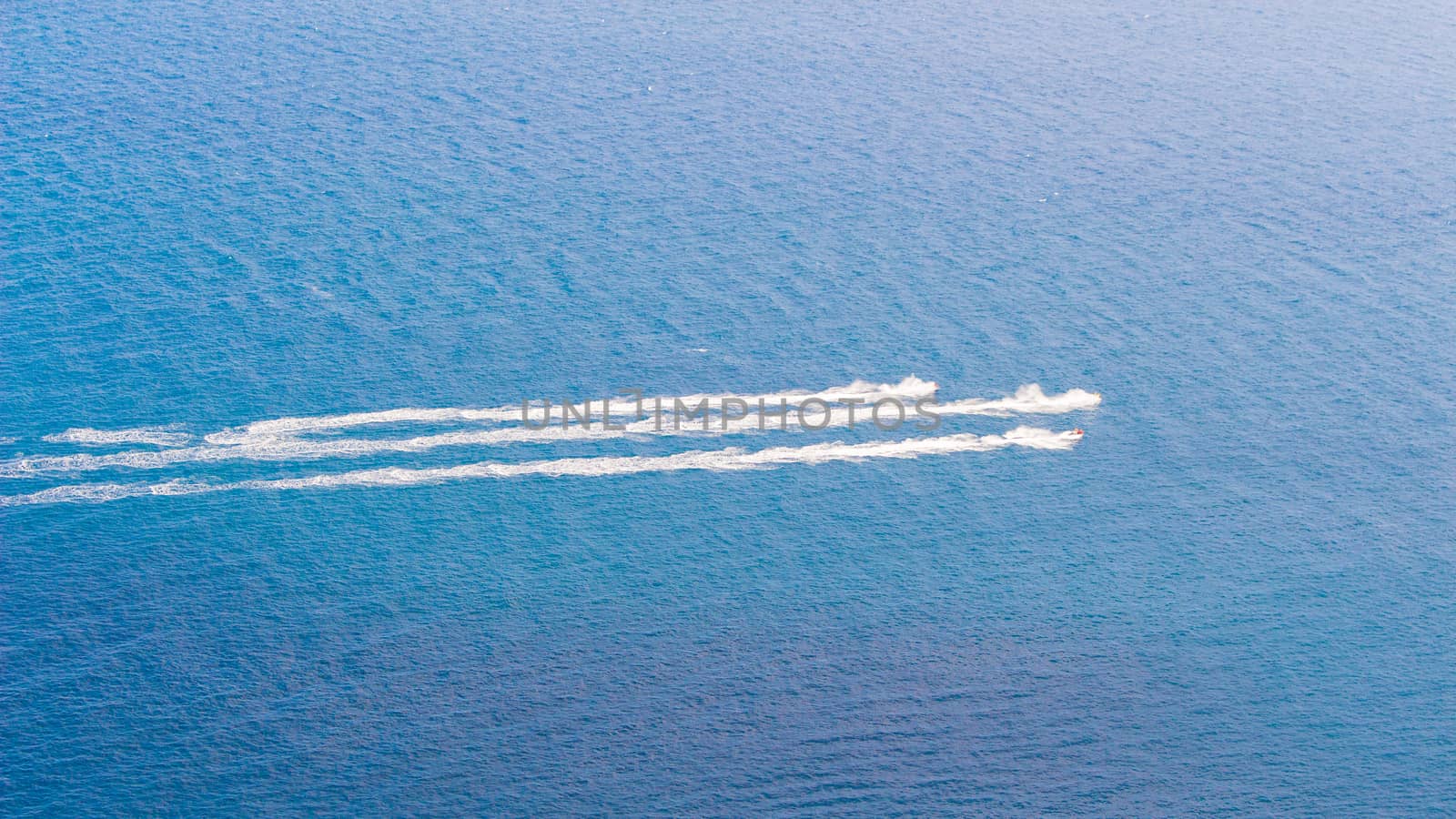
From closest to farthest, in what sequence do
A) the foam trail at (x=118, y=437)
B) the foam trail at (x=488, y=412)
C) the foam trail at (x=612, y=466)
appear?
the foam trail at (x=612, y=466) < the foam trail at (x=118, y=437) < the foam trail at (x=488, y=412)

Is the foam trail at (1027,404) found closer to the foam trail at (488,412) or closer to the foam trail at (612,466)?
the foam trail at (612,466)

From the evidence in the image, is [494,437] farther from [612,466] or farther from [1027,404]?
[1027,404]

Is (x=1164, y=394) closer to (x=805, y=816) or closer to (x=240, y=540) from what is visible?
(x=805, y=816)

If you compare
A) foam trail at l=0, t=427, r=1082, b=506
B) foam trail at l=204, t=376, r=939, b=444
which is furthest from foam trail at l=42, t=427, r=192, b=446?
foam trail at l=0, t=427, r=1082, b=506

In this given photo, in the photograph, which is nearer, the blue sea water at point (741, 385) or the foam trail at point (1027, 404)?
the blue sea water at point (741, 385)

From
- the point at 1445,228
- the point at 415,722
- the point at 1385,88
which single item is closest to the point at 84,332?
the point at 415,722

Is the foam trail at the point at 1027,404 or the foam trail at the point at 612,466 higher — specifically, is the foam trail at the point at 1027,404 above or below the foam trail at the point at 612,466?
above

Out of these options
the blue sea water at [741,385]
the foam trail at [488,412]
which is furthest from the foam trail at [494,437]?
the blue sea water at [741,385]
